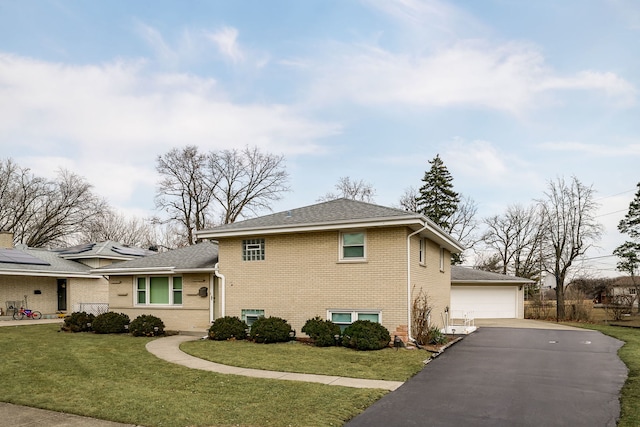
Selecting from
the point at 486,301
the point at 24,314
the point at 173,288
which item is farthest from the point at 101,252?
the point at 486,301

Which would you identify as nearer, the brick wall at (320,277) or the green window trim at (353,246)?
the brick wall at (320,277)

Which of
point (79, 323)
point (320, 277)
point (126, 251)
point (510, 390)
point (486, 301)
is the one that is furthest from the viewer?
point (126, 251)

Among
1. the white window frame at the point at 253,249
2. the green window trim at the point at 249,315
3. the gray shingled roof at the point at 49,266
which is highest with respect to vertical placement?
the white window frame at the point at 253,249

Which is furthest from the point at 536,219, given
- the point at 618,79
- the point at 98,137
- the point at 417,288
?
the point at 98,137

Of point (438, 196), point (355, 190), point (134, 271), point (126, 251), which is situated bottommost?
point (134, 271)

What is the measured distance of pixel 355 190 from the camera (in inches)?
1972

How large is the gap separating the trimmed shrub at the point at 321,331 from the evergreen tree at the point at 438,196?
3255cm

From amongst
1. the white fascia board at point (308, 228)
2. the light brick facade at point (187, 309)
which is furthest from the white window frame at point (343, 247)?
the light brick facade at point (187, 309)

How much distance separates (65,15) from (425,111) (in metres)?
13.3

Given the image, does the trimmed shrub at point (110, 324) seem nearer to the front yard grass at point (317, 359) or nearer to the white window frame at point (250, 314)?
the white window frame at point (250, 314)

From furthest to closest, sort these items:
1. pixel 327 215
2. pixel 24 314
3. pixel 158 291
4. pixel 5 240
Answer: pixel 5 240 → pixel 24 314 → pixel 158 291 → pixel 327 215

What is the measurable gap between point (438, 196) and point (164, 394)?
40665 mm

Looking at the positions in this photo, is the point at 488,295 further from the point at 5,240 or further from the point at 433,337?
the point at 5,240

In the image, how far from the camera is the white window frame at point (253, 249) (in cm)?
1730
